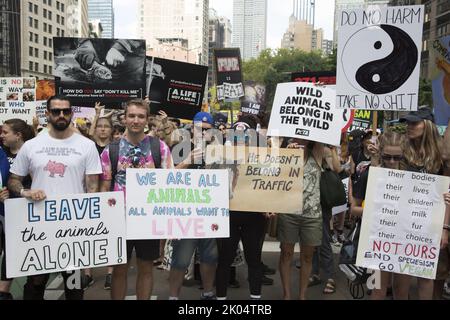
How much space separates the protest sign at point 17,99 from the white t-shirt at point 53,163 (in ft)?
22.2

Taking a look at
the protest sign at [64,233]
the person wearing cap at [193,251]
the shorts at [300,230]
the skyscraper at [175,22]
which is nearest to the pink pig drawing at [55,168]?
the protest sign at [64,233]

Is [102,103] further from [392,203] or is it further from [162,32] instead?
[162,32]

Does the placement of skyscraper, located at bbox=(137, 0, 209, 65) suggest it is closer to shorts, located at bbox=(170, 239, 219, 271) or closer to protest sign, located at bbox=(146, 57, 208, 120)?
protest sign, located at bbox=(146, 57, 208, 120)

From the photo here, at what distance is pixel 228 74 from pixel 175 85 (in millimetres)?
6537

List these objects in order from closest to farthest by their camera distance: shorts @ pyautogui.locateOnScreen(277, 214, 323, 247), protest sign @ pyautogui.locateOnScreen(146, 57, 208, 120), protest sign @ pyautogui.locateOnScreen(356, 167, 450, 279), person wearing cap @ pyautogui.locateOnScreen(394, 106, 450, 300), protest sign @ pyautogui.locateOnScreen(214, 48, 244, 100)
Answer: protest sign @ pyautogui.locateOnScreen(356, 167, 450, 279)
person wearing cap @ pyautogui.locateOnScreen(394, 106, 450, 300)
shorts @ pyautogui.locateOnScreen(277, 214, 323, 247)
protest sign @ pyautogui.locateOnScreen(146, 57, 208, 120)
protest sign @ pyautogui.locateOnScreen(214, 48, 244, 100)

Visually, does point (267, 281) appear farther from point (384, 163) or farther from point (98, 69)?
point (98, 69)

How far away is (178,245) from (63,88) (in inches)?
149

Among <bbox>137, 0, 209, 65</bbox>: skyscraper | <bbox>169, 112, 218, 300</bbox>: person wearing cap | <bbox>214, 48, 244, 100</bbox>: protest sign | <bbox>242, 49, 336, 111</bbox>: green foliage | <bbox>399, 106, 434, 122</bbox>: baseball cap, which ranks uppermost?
<bbox>137, 0, 209, 65</bbox>: skyscraper

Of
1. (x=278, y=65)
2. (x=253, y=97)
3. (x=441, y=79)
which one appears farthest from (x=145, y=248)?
(x=278, y=65)

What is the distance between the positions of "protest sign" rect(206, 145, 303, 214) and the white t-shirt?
3.90 ft

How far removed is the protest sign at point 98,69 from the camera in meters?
7.22

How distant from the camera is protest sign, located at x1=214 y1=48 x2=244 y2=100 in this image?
46.9ft

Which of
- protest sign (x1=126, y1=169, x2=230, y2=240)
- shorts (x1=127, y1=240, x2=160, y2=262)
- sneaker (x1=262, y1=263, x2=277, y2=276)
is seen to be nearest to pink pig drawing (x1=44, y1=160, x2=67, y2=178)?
protest sign (x1=126, y1=169, x2=230, y2=240)

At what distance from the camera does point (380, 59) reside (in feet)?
15.8
